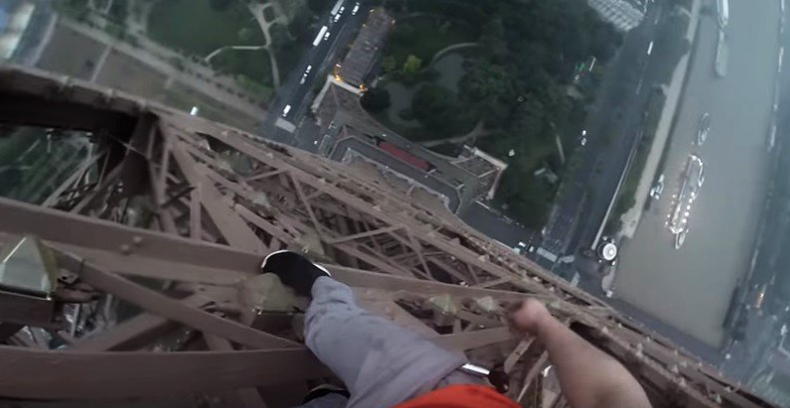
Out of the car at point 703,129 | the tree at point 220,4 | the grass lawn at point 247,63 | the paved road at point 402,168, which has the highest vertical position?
the car at point 703,129

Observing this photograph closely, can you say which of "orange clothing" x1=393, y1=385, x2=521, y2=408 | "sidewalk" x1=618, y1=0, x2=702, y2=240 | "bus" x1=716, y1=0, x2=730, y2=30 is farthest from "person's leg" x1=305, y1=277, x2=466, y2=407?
"bus" x1=716, y1=0, x2=730, y2=30

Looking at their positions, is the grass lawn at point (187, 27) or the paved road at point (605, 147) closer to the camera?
the grass lawn at point (187, 27)

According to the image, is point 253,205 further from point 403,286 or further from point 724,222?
point 724,222

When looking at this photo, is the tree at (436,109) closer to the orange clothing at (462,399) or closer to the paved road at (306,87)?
the paved road at (306,87)

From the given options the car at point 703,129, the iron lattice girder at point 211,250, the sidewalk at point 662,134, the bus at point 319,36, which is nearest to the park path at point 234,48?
the bus at point 319,36

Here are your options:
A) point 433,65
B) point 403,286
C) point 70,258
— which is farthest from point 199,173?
point 433,65

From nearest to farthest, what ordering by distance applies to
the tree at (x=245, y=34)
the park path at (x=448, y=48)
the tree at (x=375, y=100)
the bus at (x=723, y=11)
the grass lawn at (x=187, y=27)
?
1. the grass lawn at (x=187, y=27)
2. the tree at (x=245, y=34)
3. the tree at (x=375, y=100)
4. the park path at (x=448, y=48)
5. the bus at (x=723, y=11)

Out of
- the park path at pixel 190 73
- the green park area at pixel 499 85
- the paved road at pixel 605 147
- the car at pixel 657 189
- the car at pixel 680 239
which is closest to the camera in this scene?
the park path at pixel 190 73
